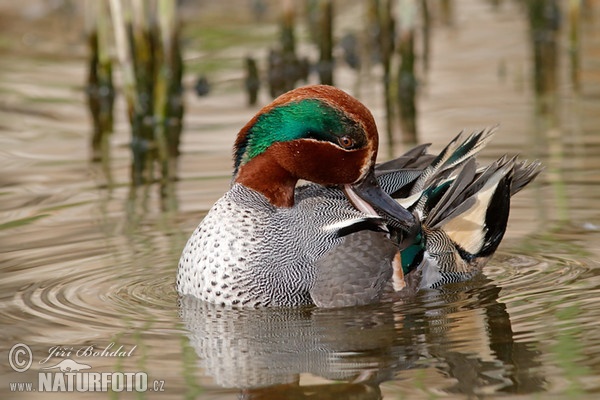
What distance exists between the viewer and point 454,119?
11.3 m

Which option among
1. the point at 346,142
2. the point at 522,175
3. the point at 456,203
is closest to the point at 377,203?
the point at 346,142

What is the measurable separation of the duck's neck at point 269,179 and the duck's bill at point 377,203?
1.21 ft

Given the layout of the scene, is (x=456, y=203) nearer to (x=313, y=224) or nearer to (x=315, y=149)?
(x=313, y=224)

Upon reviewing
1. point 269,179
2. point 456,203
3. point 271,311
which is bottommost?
point 271,311

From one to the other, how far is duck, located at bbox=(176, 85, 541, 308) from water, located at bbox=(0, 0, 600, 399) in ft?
0.44

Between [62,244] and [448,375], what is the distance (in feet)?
11.1

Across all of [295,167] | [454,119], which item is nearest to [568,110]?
[454,119]

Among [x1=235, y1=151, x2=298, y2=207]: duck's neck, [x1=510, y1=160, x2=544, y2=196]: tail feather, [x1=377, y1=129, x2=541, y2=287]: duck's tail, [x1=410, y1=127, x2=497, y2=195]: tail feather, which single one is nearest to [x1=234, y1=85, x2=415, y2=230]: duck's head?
[x1=235, y1=151, x2=298, y2=207]: duck's neck

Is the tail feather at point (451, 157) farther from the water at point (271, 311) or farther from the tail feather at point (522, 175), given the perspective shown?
the water at point (271, 311)

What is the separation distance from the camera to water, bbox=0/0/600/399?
5562 millimetres

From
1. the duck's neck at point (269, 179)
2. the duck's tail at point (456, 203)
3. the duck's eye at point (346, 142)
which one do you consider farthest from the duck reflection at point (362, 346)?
the duck's eye at point (346, 142)

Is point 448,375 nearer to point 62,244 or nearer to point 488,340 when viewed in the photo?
point 488,340

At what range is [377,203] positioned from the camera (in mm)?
6785

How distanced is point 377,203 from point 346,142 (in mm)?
392
